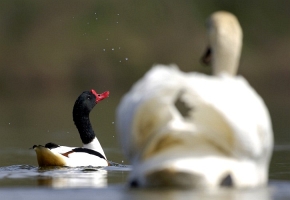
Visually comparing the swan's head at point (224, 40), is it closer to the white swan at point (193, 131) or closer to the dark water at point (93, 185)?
the white swan at point (193, 131)

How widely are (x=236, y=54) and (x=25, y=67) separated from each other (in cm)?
5219

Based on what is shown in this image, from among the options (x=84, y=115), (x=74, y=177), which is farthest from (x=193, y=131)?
(x=84, y=115)

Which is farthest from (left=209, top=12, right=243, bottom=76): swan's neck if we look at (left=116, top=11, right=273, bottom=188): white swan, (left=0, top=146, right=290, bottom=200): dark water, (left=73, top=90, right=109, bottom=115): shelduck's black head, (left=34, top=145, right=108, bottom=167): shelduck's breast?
(left=73, top=90, right=109, bottom=115): shelduck's black head

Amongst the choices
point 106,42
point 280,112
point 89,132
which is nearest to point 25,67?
point 106,42

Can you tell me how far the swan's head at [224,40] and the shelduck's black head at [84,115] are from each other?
658 centimetres

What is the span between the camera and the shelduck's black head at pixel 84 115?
1653 cm

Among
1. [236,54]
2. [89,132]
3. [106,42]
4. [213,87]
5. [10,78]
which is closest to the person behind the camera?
[213,87]

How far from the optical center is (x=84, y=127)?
16672 millimetres

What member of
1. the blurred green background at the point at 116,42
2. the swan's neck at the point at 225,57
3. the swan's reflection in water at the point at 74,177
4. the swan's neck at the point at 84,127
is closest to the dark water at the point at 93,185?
the swan's reflection in water at the point at 74,177

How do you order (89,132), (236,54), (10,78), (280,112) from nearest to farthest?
(236,54)
(89,132)
(280,112)
(10,78)

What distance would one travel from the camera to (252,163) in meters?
9.09

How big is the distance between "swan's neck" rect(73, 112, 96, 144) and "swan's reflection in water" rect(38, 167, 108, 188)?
2.21 metres

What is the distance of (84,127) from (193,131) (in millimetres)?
8122

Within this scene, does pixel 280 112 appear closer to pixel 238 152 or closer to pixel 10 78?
pixel 238 152
